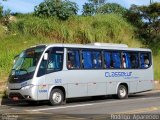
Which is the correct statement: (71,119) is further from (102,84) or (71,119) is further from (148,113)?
(102,84)

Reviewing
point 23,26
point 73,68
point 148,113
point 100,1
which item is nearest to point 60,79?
point 73,68

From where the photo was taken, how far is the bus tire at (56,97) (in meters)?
22.6

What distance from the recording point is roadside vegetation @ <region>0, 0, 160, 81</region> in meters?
34.5

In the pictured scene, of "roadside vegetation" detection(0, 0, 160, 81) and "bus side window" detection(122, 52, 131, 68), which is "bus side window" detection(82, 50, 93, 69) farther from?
"roadside vegetation" detection(0, 0, 160, 81)

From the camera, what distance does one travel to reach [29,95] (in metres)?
21.9

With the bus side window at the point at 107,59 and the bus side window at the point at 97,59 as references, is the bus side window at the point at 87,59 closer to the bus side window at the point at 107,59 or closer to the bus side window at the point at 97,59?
the bus side window at the point at 97,59

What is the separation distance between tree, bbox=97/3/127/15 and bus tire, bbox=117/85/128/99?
815 inches

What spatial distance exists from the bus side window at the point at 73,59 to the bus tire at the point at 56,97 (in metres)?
1.31

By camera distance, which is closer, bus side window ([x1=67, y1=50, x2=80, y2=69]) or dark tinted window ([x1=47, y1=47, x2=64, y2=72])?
dark tinted window ([x1=47, y1=47, x2=64, y2=72])

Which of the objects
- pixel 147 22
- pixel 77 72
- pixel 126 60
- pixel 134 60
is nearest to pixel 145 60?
pixel 134 60

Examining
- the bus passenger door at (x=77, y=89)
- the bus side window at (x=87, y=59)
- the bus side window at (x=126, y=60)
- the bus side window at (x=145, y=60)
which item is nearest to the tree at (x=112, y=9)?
the bus side window at (x=145, y=60)

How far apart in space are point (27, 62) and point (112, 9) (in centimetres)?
2677

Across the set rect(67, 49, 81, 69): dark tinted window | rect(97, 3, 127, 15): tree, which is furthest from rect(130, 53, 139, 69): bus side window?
rect(97, 3, 127, 15): tree

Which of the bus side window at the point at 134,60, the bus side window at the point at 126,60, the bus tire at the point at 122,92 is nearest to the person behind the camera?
the bus tire at the point at 122,92
